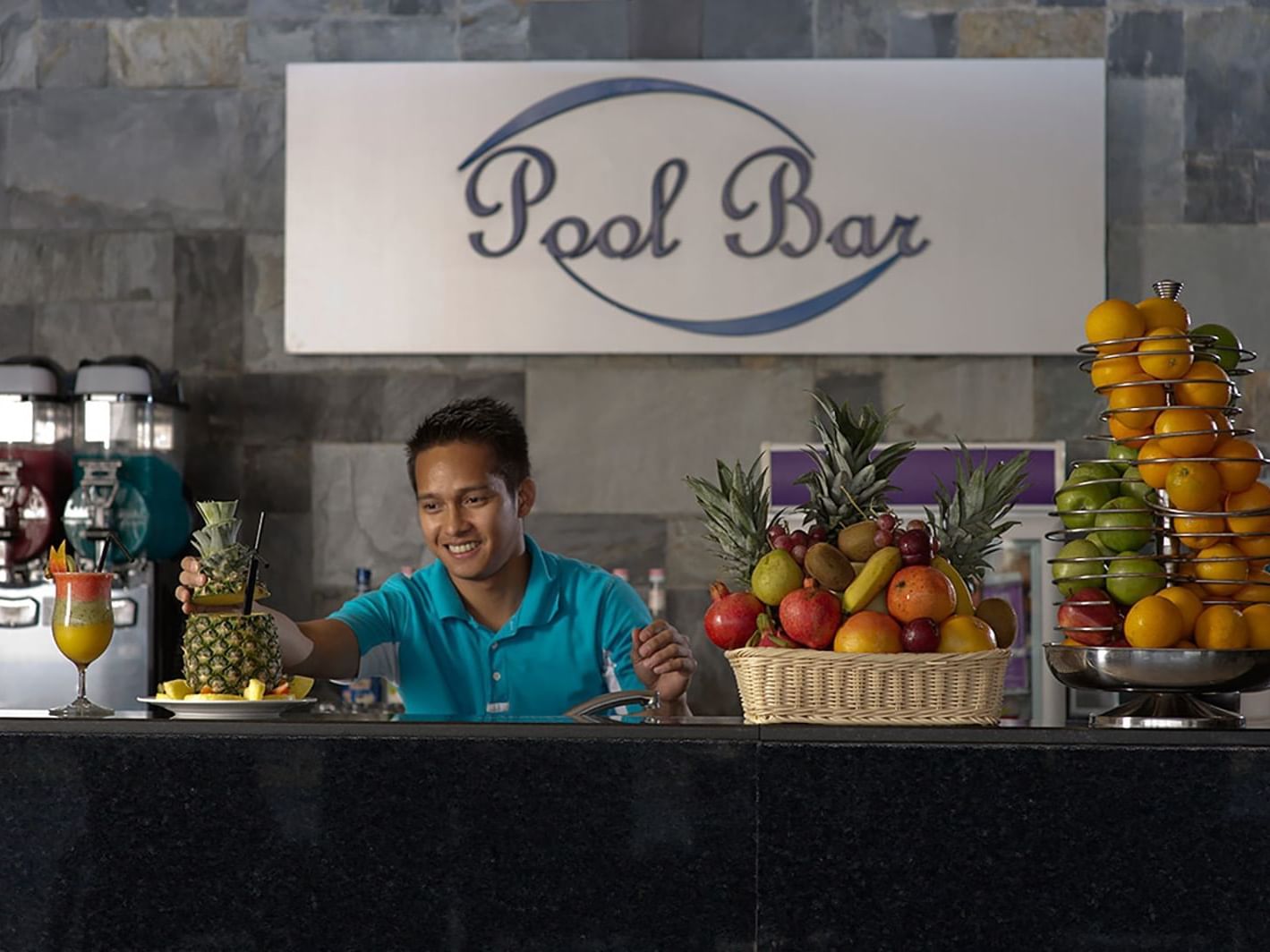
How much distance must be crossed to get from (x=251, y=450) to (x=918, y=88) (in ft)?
7.77

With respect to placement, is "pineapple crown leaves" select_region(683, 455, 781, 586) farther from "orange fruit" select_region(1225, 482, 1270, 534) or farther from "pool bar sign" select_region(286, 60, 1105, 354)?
"pool bar sign" select_region(286, 60, 1105, 354)

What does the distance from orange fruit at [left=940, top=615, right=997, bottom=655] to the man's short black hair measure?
3.34ft

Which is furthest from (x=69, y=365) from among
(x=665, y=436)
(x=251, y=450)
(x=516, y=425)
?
(x=516, y=425)

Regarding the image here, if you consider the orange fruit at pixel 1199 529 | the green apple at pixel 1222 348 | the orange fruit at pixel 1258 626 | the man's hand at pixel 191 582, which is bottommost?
the orange fruit at pixel 1258 626

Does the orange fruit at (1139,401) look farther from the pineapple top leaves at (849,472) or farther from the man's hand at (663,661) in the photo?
the man's hand at (663,661)

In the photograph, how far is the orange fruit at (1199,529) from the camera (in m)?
1.83

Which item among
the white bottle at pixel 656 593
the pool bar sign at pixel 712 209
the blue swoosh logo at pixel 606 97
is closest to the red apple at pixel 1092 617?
the white bottle at pixel 656 593

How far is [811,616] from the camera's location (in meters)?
1.80

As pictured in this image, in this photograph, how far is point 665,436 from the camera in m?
4.73

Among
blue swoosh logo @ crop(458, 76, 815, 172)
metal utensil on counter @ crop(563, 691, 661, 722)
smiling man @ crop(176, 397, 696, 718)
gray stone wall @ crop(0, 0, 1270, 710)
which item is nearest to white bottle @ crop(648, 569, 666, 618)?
gray stone wall @ crop(0, 0, 1270, 710)

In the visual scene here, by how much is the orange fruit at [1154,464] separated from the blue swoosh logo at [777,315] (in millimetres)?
2859

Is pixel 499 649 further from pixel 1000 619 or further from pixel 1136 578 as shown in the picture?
pixel 1136 578

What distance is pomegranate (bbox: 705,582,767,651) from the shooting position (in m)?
1.87

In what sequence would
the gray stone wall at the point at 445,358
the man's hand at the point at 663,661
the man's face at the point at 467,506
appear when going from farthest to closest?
the gray stone wall at the point at 445,358
the man's face at the point at 467,506
the man's hand at the point at 663,661
